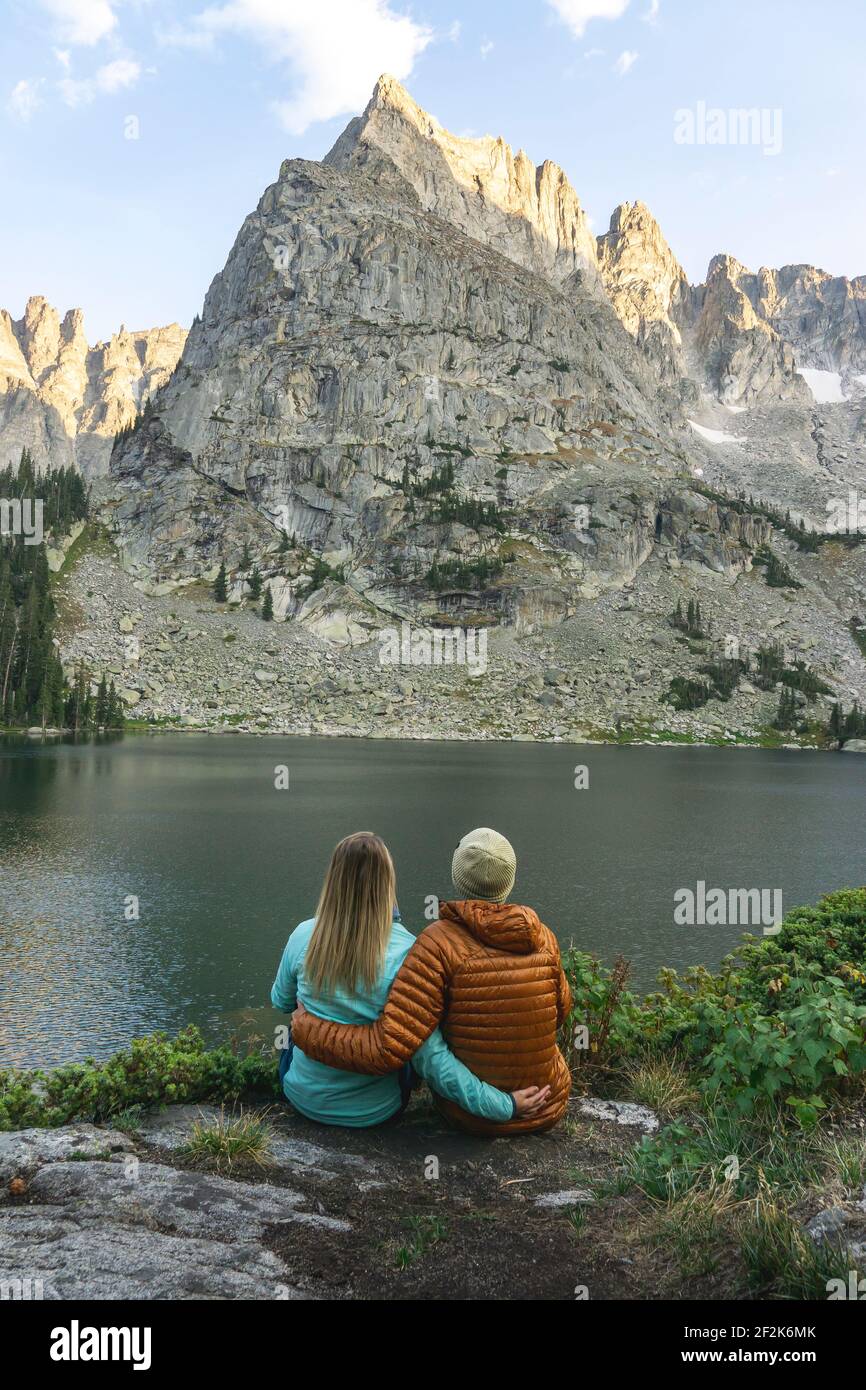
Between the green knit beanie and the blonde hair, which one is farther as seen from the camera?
the green knit beanie

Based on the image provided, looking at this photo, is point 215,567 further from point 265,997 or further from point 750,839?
Result: point 265,997

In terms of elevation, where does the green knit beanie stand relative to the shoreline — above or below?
above

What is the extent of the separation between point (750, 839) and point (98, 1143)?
42.2 m

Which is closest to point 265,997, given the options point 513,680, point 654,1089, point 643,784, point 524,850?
point 654,1089

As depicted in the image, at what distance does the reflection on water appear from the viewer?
1952 centimetres

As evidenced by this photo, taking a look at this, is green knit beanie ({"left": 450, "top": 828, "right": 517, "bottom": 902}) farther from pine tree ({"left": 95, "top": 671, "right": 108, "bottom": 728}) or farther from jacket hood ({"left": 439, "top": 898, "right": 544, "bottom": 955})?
pine tree ({"left": 95, "top": 671, "right": 108, "bottom": 728})

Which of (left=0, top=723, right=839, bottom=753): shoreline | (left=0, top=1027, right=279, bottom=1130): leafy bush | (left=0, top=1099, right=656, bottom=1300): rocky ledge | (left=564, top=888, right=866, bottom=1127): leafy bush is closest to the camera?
(left=0, top=1099, right=656, bottom=1300): rocky ledge

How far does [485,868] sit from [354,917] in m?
1.27

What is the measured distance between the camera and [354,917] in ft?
22.4

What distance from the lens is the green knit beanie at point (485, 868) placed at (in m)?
6.83

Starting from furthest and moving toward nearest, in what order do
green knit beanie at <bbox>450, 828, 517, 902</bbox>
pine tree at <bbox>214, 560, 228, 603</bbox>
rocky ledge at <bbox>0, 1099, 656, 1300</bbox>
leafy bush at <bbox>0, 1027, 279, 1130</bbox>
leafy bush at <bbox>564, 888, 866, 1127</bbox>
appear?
pine tree at <bbox>214, 560, 228, 603</bbox>
leafy bush at <bbox>0, 1027, 279, 1130</bbox>
leafy bush at <bbox>564, 888, 866, 1127</bbox>
green knit beanie at <bbox>450, 828, 517, 902</bbox>
rocky ledge at <bbox>0, 1099, 656, 1300</bbox>

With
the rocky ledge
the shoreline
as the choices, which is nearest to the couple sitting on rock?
the rocky ledge

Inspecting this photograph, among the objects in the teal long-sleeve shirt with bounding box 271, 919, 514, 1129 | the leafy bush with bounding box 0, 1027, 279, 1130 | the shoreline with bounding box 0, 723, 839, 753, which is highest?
the teal long-sleeve shirt with bounding box 271, 919, 514, 1129

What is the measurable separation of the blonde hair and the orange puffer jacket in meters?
0.35
